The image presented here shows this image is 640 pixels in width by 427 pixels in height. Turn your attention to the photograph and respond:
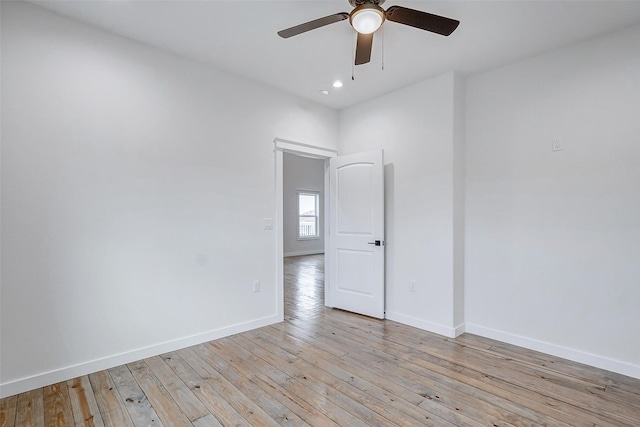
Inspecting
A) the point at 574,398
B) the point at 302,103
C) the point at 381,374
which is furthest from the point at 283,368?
the point at 302,103

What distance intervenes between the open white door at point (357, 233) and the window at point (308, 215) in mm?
5589

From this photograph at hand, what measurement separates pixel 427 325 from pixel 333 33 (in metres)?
3.03

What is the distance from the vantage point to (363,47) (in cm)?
229

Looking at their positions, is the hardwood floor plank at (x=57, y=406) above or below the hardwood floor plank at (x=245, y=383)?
above

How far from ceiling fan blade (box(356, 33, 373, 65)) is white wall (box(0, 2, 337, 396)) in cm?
159

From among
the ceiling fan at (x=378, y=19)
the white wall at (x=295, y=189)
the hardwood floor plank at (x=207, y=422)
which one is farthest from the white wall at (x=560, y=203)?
the white wall at (x=295, y=189)

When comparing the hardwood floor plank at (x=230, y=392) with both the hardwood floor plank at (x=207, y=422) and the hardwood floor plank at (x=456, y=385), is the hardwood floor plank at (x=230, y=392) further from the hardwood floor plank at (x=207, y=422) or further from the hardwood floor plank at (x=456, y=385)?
the hardwood floor plank at (x=456, y=385)

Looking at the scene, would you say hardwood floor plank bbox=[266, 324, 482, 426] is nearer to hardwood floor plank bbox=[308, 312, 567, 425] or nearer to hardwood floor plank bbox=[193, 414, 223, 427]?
hardwood floor plank bbox=[308, 312, 567, 425]

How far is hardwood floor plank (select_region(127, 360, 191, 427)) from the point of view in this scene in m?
2.01

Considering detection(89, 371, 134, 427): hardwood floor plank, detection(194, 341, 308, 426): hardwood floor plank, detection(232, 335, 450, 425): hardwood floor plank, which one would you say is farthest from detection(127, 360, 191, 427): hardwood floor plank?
detection(232, 335, 450, 425): hardwood floor plank

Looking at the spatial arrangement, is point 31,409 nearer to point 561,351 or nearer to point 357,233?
point 357,233

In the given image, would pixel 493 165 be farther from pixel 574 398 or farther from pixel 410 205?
pixel 574 398

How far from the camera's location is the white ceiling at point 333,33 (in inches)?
91.8

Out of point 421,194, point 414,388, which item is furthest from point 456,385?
point 421,194
